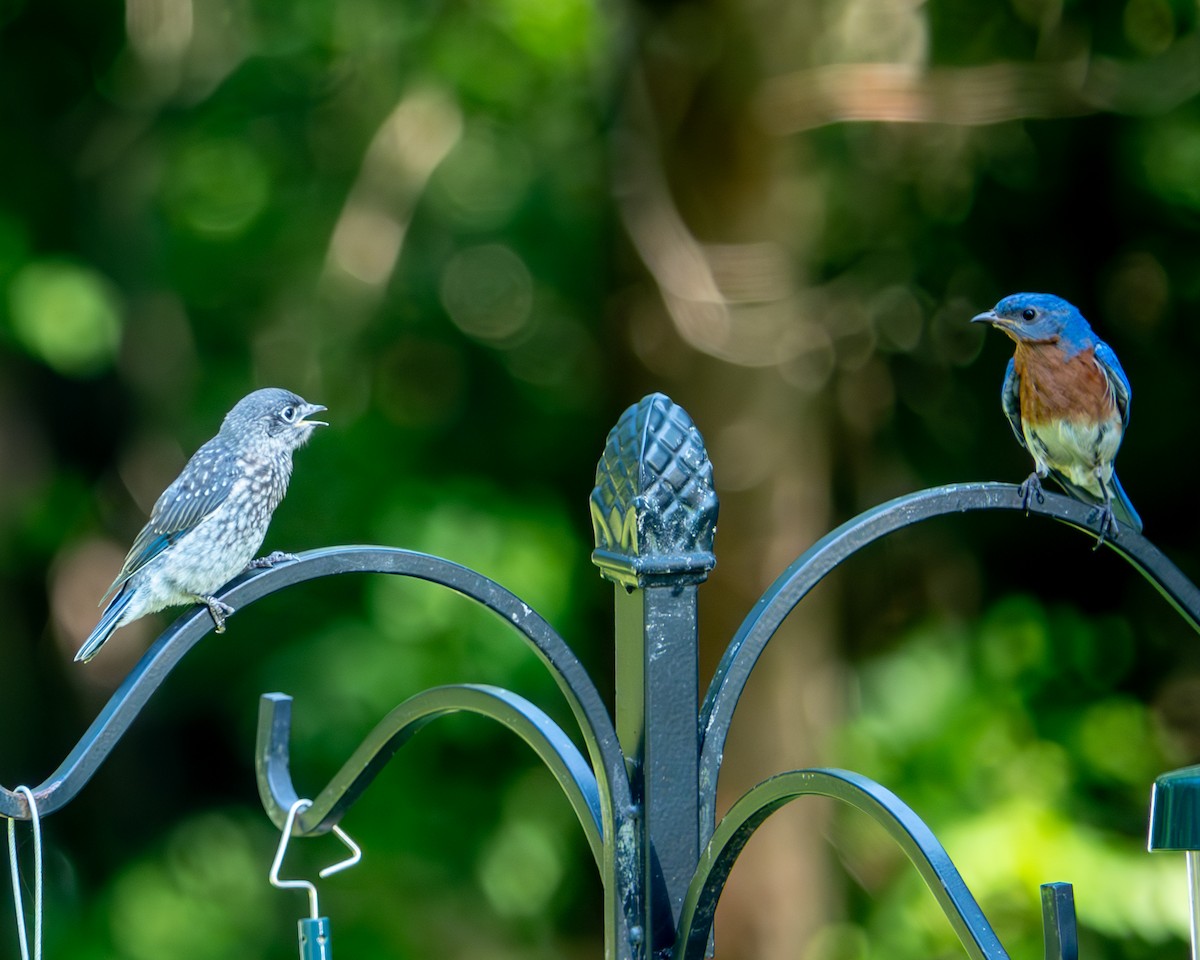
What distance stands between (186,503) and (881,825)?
1.24 metres

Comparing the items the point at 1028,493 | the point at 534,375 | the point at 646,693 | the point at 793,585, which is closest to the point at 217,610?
the point at 646,693

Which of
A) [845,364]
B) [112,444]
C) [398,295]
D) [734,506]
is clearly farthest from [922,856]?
[112,444]

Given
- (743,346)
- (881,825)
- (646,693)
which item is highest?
(743,346)

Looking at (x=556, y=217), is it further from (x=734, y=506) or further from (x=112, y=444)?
(x=112, y=444)

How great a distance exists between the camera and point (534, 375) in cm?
499

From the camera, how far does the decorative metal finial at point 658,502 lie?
4.43 ft

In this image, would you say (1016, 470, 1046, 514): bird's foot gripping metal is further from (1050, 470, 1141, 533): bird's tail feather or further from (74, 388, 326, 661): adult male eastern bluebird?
(74, 388, 326, 661): adult male eastern bluebird

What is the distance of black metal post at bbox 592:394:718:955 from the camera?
1346mm

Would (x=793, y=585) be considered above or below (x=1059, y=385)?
below

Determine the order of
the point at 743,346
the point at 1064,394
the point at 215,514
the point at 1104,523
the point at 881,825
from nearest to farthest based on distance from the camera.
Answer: the point at 881,825 < the point at 1104,523 < the point at 215,514 < the point at 1064,394 < the point at 743,346

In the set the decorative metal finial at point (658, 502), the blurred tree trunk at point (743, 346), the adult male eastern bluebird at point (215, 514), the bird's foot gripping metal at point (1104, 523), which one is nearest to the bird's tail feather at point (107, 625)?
the adult male eastern bluebird at point (215, 514)

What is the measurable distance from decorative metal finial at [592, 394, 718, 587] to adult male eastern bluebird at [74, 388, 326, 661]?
0.72 m

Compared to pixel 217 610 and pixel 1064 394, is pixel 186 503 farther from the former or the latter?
pixel 1064 394

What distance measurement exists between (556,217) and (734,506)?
1405 mm
